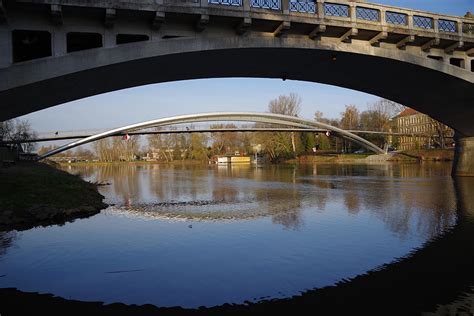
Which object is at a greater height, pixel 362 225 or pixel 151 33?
pixel 151 33

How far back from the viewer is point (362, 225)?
15.4 m

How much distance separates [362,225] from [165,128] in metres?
83.8

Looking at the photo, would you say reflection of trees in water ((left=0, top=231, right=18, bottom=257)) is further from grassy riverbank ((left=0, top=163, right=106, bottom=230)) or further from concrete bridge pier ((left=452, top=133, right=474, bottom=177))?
concrete bridge pier ((left=452, top=133, right=474, bottom=177))

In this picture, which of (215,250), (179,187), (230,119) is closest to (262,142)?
(230,119)

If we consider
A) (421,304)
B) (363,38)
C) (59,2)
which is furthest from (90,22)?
(421,304)

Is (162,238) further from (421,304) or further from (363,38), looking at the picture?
(363,38)

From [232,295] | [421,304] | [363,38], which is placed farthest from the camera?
[363,38]

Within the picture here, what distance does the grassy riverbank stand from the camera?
53.3ft

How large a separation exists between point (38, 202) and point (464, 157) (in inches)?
1283

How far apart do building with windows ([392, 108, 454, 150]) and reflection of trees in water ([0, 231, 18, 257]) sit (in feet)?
258

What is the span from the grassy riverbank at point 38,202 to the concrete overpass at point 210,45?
390 centimetres

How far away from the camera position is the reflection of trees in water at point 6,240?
40.7ft

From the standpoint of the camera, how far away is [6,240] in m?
13.6

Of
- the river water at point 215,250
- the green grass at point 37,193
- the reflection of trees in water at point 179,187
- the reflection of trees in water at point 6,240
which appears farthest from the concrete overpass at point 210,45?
the reflection of trees in water at point 179,187
